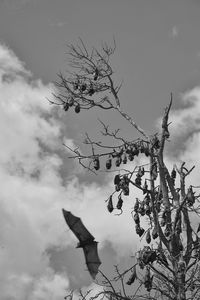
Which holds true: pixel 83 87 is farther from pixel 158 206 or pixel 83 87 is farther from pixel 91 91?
pixel 158 206

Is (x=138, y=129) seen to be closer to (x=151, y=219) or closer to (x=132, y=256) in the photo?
(x=151, y=219)

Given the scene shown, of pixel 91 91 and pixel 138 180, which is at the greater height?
pixel 91 91

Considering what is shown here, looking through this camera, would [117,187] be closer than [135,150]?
Yes

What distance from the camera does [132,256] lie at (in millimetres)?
11078

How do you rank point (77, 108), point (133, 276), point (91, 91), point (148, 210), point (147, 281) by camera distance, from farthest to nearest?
1. point (91, 91)
2. point (77, 108)
3. point (148, 210)
4. point (133, 276)
5. point (147, 281)

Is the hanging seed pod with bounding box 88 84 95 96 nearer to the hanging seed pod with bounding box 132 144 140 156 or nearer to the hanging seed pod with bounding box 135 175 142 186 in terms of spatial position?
the hanging seed pod with bounding box 132 144 140 156

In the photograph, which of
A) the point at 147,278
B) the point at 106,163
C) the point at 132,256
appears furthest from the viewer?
the point at 106,163

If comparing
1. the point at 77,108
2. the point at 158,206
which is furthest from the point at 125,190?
the point at 77,108

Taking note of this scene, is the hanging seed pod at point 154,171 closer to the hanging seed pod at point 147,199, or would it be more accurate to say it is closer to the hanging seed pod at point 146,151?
the hanging seed pod at point 146,151

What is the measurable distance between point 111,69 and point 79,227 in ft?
14.8

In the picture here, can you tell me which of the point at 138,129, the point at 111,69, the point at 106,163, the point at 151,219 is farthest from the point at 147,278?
the point at 111,69

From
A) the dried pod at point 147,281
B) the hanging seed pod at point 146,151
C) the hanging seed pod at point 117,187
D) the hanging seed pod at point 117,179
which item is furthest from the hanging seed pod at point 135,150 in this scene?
the dried pod at point 147,281

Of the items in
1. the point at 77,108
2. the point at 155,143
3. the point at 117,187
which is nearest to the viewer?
the point at 117,187

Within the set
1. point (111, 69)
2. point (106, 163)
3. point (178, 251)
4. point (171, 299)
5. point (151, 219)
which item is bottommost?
point (171, 299)
